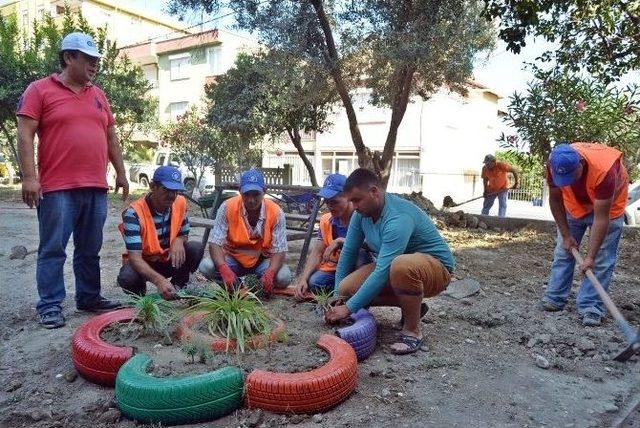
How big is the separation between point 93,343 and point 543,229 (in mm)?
8056

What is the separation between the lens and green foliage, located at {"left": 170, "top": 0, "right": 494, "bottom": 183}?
808 centimetres

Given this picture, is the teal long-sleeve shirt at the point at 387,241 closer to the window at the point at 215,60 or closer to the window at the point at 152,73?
the window at the point at 215,60

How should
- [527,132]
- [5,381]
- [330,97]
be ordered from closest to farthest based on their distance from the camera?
[5,381] → [527,132] → [330,97]

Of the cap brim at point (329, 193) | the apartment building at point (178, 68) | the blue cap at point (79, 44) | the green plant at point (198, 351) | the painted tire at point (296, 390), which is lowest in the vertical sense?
the painted tire at point (296, 390)

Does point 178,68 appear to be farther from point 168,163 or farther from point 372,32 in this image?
point 372,32

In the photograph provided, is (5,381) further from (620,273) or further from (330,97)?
(330,97)

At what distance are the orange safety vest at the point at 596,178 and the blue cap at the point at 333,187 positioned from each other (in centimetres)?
171

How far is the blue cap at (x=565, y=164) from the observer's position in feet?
11.9

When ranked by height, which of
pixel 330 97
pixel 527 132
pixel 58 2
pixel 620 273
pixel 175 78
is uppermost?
pixel 58 2

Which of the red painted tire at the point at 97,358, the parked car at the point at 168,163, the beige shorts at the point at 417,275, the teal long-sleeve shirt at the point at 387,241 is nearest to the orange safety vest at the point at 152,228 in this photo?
the red painted tire at the point at 97,358

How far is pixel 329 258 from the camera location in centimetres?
389

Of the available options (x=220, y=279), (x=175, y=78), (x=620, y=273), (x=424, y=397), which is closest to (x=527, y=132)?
(x=620, y=273)

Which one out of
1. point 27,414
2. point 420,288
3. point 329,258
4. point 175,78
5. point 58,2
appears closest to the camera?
point 27,414

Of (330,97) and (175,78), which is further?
(175,78)
